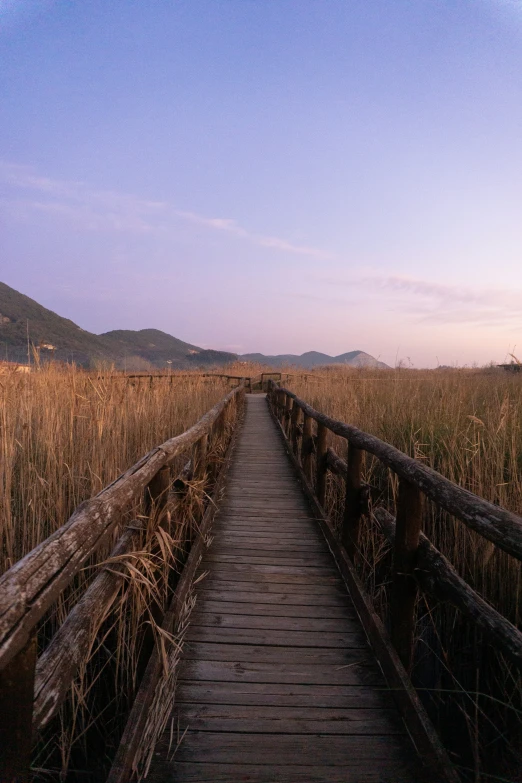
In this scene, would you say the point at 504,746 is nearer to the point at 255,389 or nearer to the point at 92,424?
the point at 92,424

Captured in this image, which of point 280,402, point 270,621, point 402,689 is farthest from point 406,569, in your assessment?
point 280,402

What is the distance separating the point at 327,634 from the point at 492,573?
3.44 feet

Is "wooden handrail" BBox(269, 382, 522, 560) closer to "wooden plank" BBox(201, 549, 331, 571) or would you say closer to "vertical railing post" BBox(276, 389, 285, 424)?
"wooden plank" BBox(201, 549, 331, 571)

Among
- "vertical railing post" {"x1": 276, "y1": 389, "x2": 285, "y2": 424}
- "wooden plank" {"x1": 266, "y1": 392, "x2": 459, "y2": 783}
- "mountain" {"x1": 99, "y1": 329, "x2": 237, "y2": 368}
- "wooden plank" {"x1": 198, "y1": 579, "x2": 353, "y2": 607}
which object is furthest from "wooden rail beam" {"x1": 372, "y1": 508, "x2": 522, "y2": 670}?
"mountain" {"x1": 99, "y1": 329, "x2": 237, "y2": 368}

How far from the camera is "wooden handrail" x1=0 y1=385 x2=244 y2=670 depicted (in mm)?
879

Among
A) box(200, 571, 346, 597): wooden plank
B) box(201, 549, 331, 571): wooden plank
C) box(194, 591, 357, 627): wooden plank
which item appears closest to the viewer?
box(194, 591, 357, 627): wooden plank

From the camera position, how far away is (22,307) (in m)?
101

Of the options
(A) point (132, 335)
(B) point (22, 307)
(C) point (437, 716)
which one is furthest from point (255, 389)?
(A) point (132, 335)

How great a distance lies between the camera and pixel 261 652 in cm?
230

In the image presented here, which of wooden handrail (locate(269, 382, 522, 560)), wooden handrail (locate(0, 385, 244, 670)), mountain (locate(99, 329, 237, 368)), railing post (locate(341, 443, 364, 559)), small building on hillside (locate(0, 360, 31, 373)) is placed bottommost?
railing post (locate(341, 443, 364, 559))

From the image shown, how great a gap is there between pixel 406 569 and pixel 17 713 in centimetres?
164

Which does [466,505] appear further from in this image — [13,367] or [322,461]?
[13,367]

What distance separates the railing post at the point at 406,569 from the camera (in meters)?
2.07

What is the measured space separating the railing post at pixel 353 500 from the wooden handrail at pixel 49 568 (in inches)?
70.8
